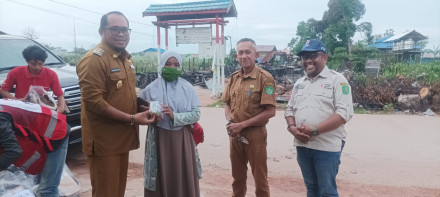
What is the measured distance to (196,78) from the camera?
1972 centimetres

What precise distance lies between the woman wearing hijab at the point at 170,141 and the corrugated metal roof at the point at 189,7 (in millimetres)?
8096

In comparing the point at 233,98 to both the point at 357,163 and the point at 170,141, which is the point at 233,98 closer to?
the point at 170,141

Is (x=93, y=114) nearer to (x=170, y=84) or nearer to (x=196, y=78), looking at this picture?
(x=170, y=84)

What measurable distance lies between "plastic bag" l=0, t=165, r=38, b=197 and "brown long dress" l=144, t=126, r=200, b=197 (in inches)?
38.3

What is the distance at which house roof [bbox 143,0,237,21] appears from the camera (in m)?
10.7

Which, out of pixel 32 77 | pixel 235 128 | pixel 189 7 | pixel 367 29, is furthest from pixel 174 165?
pixel 367 29

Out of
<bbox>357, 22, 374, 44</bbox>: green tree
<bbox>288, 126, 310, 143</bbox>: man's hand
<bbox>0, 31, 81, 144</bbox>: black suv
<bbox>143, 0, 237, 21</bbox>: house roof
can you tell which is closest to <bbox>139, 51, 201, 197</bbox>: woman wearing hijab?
<bbox>288, 126, 310, 143</bbox>: man's hand

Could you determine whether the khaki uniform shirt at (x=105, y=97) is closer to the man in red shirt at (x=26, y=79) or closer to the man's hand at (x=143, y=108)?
the man's hand at (x=143, y=108)

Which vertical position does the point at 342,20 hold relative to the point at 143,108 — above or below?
above

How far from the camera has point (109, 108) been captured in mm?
2471

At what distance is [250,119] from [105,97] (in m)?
1.34

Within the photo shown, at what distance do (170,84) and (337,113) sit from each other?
1.43 metres

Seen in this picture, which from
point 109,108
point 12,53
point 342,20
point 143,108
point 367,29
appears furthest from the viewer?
point 367,29

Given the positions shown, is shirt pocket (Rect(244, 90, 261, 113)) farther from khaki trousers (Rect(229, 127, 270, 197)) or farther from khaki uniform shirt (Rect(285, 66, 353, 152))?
khaki uniform shirt (Rect(285, 66, 353, 152))
